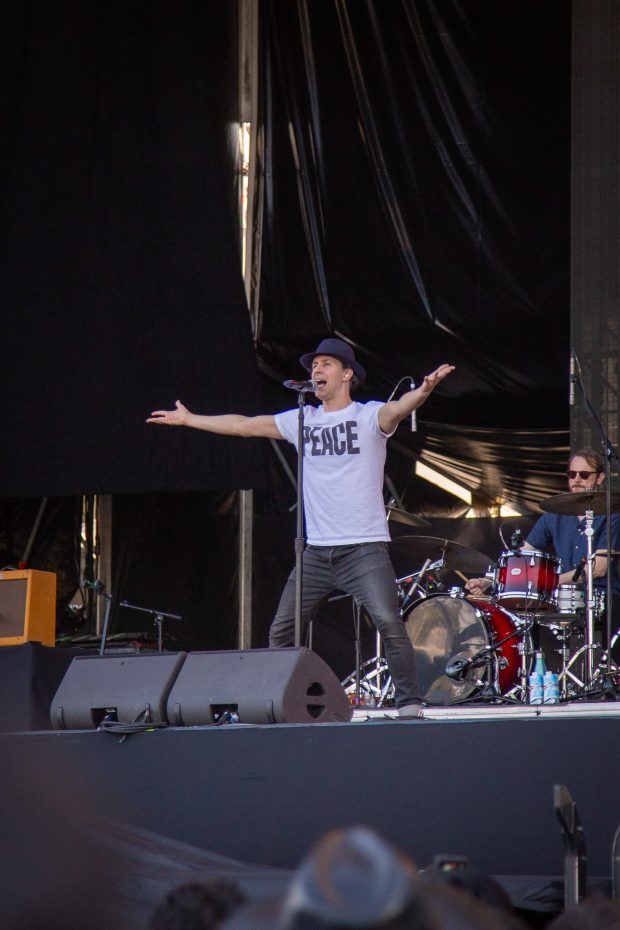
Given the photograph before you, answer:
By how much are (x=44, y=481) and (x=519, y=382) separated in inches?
132

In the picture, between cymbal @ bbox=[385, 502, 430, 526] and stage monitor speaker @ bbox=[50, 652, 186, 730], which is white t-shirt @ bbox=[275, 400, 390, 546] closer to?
stage monitor speaker @ bbox=[50, 652, 186, 730]

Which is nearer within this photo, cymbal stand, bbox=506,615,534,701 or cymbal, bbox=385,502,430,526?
cymbal stand, bbox=506,615,534,701

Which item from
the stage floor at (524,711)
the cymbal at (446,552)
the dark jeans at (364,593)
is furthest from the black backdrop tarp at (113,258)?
the stage floor at (524,711)

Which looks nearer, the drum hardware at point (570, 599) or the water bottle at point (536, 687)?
the water bottle at point (536, 687)

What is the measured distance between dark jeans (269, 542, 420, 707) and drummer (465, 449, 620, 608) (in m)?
1.73

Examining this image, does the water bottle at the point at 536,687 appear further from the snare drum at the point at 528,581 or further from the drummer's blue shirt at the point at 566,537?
the drummer's blue shirt at the point at 566,537

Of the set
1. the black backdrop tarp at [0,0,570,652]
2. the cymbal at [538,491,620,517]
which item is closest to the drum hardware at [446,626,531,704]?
the cymbal at [538,491,620,517]

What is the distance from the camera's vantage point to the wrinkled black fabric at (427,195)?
865 centimetres

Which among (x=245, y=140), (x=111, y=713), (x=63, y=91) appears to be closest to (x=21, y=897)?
(x=111, y=713)

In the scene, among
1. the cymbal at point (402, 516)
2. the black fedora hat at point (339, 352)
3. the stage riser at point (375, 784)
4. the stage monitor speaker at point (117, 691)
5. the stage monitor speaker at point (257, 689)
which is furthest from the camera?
the cymbal at point (402, 516)

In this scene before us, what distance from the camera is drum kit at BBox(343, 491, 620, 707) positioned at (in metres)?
6.47

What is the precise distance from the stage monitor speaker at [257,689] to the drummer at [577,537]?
102 inches

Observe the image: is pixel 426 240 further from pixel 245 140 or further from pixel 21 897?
pixel 21 897

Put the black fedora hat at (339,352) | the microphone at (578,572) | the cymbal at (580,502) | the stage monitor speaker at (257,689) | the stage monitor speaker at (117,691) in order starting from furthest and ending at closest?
1. the microphone at (578,572)
2. the cymbal at (580,502)
3. the black fedora hat at (339,352)
4. the stage monitor speaker at (117,691)
5. the stage monitor speaker at (257,689)
